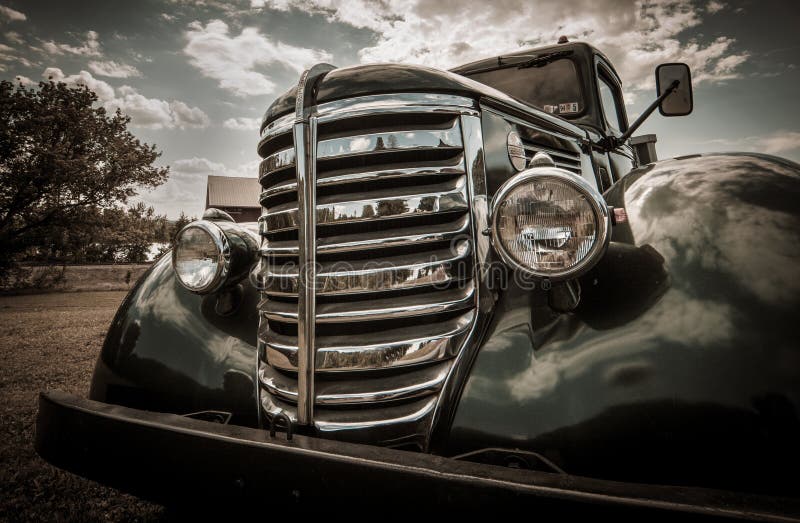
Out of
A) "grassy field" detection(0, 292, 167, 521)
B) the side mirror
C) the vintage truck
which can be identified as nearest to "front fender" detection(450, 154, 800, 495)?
the vintage truck

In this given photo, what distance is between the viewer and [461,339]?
1555mm

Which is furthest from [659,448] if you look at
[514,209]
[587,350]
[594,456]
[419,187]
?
[419,187]

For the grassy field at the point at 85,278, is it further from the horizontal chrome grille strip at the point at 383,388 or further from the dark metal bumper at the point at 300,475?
the horizontal chrome grille strip at the point at 383,388

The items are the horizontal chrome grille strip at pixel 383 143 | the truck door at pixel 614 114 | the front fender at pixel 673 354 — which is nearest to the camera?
the front fender at pixel 673 354

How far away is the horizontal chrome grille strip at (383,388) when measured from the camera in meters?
1.50

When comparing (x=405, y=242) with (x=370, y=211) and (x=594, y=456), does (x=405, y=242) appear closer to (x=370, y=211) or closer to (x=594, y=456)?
(x=370, y=211)

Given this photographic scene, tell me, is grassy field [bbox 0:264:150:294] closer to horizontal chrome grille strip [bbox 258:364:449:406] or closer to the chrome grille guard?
the chrome grille guard

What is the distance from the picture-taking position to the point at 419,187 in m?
1.62

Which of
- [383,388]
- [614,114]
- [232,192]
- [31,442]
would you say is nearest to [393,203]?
[383,388]

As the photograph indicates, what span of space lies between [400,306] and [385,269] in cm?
13

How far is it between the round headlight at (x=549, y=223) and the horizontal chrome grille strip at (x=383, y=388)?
1.45 ft

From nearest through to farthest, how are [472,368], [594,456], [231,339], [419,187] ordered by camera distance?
[594,456] < [472,368] < [419,187] < [231,339]

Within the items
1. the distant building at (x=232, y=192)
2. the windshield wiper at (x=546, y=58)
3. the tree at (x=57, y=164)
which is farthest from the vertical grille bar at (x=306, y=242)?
the distant building at (x=232, y=192)

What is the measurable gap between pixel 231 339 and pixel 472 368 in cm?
105
